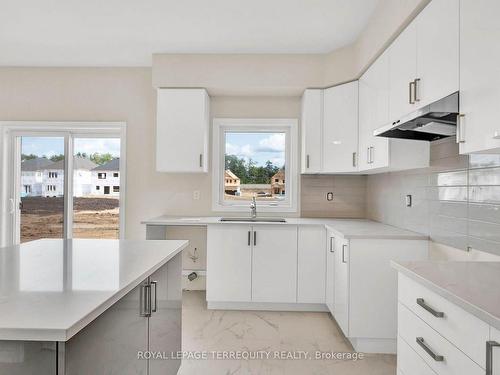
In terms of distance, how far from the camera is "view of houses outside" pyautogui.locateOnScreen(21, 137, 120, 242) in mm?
4055

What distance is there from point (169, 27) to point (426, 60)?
2.09 m

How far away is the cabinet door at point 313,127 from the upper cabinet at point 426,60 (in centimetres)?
107

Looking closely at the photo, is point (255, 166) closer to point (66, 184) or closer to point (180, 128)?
point (180, 128)

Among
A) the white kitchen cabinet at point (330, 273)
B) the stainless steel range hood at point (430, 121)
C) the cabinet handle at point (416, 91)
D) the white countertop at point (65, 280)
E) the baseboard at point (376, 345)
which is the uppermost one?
the cabinet handle at point (416, 91)

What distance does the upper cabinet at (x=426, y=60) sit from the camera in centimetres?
163

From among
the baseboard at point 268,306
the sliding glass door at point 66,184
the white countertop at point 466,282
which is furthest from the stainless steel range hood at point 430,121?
the sliding glass door at point 66,184

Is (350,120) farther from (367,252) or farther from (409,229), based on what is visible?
(367,252)

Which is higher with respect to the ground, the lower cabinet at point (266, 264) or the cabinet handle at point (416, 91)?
the cabinet handle at point (416, 91)

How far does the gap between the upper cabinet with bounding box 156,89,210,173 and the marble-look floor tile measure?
4.75 ft

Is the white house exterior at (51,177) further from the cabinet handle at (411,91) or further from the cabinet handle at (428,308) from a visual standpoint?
the cabinet handle at (428,308)

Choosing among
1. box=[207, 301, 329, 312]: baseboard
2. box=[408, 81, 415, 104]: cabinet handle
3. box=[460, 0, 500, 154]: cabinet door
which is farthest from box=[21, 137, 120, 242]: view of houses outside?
box=[460, 0, 500, 154]: cabinet door

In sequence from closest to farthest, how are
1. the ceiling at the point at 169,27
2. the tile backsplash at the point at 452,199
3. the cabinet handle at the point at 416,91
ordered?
the tile backsplash at the point at 452,199 → the cabinet handle at the point at 416,91 → the ceiling at the point at 169,27

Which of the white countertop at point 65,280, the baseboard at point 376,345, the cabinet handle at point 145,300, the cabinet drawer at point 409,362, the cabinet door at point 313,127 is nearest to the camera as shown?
the white countertop at point 65,280

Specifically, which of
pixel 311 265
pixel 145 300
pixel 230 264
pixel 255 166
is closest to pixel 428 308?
pixel 145 300
